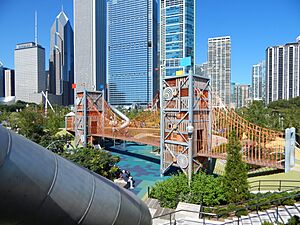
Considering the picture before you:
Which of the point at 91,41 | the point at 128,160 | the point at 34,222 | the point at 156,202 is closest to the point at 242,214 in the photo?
the point at 156,202

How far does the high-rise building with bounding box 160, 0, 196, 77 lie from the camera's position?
8894 centimetres

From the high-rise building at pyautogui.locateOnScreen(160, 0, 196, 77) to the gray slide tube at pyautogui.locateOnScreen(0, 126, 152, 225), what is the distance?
85.5m

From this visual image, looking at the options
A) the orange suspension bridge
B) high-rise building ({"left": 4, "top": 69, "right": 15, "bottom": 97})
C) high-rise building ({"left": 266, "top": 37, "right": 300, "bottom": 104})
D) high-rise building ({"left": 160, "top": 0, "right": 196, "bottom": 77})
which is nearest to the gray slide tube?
the orange suspension bridge

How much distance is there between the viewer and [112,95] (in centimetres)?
11556

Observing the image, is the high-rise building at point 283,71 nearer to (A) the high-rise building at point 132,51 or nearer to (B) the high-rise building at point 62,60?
(A) the high-rise building at point 132,51

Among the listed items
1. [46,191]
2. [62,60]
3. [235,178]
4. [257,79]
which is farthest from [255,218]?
[62,60]

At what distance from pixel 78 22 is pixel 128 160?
11488cm

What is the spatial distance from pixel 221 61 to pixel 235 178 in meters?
76.7

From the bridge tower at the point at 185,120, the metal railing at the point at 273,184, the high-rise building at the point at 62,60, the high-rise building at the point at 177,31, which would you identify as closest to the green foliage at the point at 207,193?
the bridge tower at the point at 185,120

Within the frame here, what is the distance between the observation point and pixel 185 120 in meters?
15.9

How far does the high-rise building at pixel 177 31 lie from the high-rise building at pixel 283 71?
26589mm

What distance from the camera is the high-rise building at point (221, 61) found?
8144cm

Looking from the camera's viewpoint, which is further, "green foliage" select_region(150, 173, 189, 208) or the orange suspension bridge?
the orange suspension bridge

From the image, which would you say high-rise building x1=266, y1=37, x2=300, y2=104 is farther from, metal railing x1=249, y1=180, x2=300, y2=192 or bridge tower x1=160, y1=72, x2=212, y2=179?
metal railing x1=249, y1=180, x2=300, y2=192
